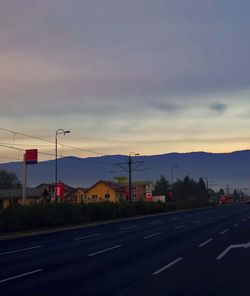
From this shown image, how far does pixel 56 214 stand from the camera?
47.7m

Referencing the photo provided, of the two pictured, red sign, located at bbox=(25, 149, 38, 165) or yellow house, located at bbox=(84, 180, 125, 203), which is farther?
yellow house, located at bbox=(84, 180, 125, 203)

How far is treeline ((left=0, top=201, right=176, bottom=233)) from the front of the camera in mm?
40844

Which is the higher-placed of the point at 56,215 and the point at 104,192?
the point at 104,192

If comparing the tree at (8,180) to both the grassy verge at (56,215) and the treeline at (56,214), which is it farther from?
the grassy verge at (56,215)

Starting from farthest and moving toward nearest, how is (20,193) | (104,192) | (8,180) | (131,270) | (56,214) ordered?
(8,180) < (104,192) < (20,193) < (56,214) < (131,270)

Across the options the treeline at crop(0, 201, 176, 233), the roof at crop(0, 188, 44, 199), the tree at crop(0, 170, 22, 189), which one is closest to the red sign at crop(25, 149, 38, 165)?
the treeline at crop(0, 201, 176, 233)

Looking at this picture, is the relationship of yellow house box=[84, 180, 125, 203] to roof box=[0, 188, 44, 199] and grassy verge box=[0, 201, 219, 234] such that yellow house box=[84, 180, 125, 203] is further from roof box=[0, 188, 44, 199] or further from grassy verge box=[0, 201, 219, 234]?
grassy verge box=[0, 201, 219, 234]

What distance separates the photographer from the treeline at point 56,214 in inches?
1608

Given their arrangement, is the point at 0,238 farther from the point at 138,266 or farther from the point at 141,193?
the point at 141,193

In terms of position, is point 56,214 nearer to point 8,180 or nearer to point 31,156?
point 31,156

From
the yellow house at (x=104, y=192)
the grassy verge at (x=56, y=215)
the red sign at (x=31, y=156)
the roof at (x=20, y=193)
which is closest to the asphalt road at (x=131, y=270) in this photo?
the grassy verge at (x=56, y=215)

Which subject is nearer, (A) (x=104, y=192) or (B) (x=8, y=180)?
(A) (x=104, y=192)

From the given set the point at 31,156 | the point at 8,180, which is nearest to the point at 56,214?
the point at 31,156

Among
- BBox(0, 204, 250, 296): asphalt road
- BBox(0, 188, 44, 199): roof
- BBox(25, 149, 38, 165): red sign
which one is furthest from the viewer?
BBox(0, 188, 44, 199): roof
